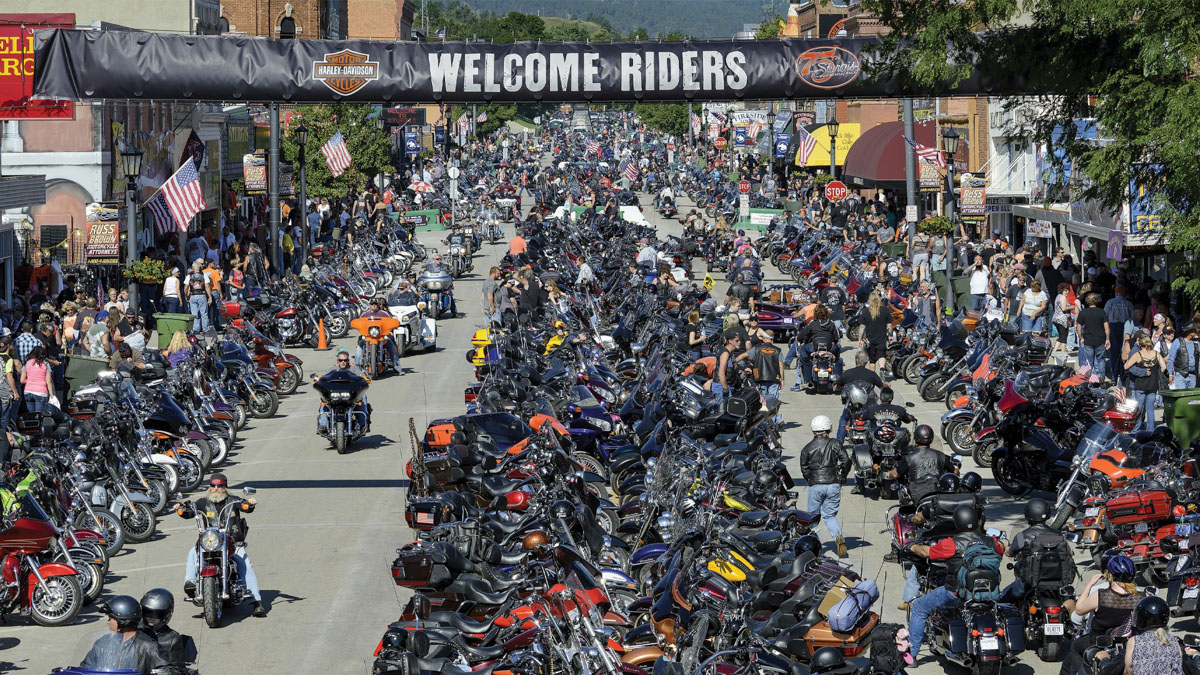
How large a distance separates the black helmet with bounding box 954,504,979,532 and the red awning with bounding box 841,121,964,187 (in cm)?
4216

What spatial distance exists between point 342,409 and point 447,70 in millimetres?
5374

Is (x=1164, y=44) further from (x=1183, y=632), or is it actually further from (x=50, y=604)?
(x=50, y=604)

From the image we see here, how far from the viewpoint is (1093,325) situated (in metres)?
26.2

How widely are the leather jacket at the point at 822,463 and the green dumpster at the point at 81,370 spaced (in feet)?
42.9

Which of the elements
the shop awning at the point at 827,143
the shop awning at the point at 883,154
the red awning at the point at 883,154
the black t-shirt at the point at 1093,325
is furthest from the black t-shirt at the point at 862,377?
the shop awning at the point at 827,143

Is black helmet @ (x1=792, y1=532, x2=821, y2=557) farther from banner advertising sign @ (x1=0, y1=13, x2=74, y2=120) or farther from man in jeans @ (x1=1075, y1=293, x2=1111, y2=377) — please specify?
man in jeans @ (x1=1075, y1=293, x2=1111, y2=377)

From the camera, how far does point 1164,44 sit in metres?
17.7

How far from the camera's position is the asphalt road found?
557 inches

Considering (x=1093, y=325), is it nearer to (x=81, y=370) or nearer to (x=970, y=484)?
(x=970, y=484)

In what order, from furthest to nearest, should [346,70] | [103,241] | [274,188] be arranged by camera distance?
1. [274,188]
2. [103,241]
3. [346,70]

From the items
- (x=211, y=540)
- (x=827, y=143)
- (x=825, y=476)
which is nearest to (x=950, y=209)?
(x=825, y=476)

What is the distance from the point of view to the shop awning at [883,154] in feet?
185

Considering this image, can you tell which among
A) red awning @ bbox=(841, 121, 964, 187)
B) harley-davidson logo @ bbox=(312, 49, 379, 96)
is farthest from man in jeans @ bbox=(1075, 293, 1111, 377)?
red awning @ bbox=(841, 121, 964, 187)

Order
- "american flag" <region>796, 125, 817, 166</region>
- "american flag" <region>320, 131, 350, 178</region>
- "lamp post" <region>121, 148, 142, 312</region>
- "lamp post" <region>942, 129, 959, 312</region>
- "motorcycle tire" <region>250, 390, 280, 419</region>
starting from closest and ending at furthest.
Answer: "motorcycle tire" <region>250, 390, 280, 419</region>
"lamp post" <region>121, 148, 142, 312</region>
"lamp post" <region>942, 129, 959, 312</region>
"american flag" <region>320, 131, 350, 178</region>
"american flag" <region>796, 125, 817, 166</region>
